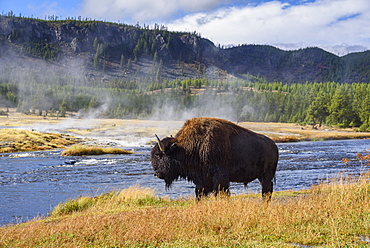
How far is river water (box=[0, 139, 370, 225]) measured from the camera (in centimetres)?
1863

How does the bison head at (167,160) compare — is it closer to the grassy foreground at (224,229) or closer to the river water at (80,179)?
the grassy foreground at (224,229)

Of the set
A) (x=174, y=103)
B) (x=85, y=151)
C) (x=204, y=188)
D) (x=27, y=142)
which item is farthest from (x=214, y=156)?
(x=174, y=103)

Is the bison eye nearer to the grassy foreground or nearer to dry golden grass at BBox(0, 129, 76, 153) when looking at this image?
the grassy foreground

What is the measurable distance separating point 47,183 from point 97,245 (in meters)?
19.5

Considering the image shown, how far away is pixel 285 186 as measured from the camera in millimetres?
21844

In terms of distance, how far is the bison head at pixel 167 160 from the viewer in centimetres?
1115

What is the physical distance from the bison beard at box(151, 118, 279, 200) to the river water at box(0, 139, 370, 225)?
207 inches

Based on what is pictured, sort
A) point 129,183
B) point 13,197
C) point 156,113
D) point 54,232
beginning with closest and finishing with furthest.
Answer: point 54,232 → point 13,197 → point 129,183 → point 156,113

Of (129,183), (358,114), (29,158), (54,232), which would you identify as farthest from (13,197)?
(358,114)

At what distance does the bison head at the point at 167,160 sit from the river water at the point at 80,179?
6539 mm

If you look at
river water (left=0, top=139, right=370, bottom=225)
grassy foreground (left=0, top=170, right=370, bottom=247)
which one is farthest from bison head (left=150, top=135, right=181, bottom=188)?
river water (left=0, top=139, right=370, bottom=225)

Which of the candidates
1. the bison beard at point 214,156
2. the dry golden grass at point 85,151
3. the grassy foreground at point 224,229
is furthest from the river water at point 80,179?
the grassy foreground at point 224,229

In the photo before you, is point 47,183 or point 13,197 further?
point 47,183

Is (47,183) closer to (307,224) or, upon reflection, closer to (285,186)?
(285,186)
